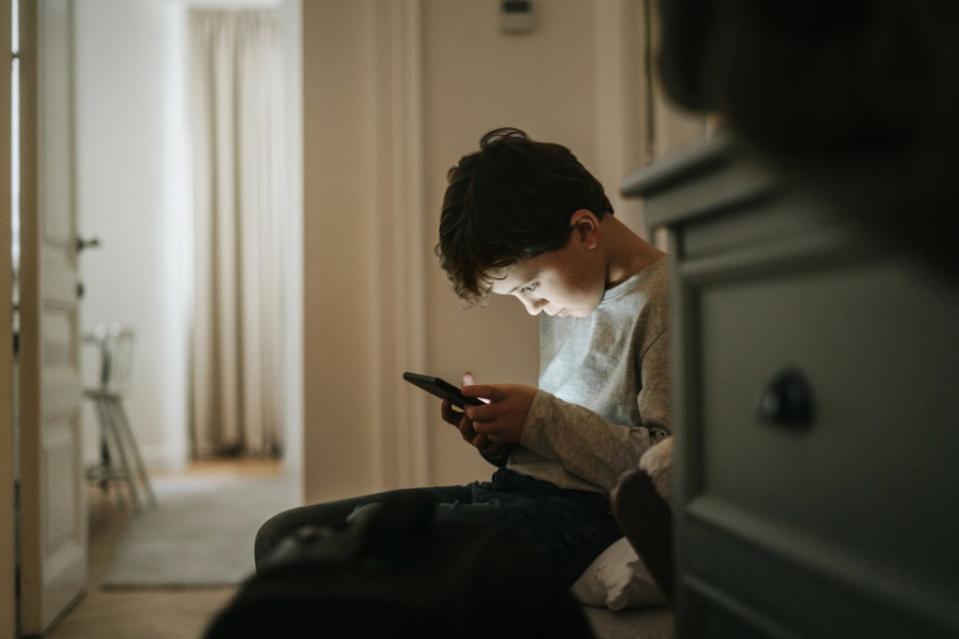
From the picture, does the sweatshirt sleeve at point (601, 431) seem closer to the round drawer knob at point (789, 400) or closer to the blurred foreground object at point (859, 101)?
the round drawer knob at point (789, 400)

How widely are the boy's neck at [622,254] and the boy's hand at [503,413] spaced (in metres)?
0.28

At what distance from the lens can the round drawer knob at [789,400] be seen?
0.56 meters

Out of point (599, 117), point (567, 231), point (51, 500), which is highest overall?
point (599, 117)

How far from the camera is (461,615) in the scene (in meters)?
0.58

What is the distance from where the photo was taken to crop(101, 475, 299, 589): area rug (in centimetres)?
256

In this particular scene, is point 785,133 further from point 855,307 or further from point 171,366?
point 171,366

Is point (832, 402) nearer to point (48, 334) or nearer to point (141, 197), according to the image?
point (48, 334)

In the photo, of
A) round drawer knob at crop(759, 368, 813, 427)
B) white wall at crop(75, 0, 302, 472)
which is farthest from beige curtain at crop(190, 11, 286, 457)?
round drawer knob at crop(759, 368, 813, 427)

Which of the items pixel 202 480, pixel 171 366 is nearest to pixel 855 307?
pixel 202 480

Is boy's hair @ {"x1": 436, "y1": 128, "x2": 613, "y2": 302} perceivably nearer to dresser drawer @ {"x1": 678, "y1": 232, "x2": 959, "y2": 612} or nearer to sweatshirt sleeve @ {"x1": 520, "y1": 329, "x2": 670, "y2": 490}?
sweatshirt sleeve @ {"x1": 520, "y1": 329, "x2": 670, "y2": 490}

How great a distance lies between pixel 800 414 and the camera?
56cm

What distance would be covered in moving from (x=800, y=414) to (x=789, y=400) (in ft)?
0.04

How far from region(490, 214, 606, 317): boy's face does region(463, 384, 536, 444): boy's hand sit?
0.73 ft

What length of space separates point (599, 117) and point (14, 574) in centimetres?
175
